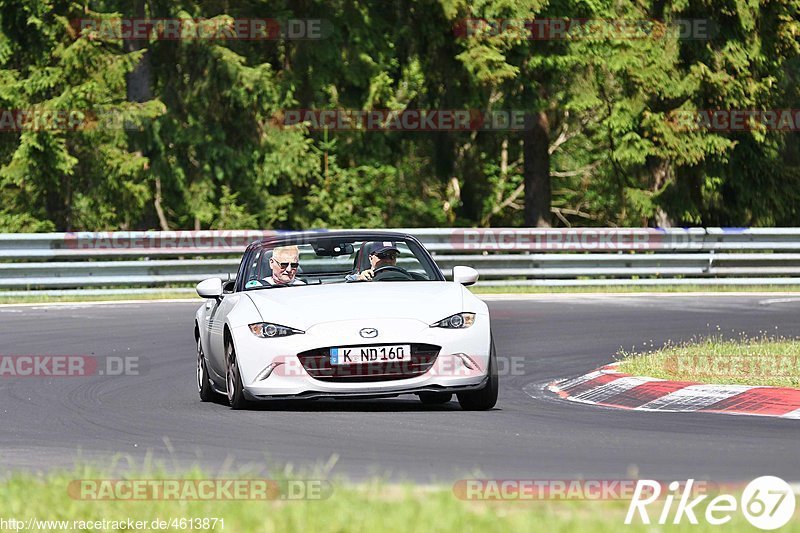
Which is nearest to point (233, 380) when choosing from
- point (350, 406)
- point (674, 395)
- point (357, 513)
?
point (350, 406)

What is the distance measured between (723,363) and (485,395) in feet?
11.1

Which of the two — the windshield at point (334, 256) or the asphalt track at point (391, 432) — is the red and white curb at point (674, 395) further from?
the windshield at point (334, 256)

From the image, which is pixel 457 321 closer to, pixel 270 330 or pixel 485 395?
pixel 485 395

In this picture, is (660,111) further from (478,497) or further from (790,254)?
(478,497)

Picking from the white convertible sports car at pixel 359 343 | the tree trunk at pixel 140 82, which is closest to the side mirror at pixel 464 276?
the white convertible sports car at pixel 359 343

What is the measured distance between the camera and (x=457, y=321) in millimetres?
11422

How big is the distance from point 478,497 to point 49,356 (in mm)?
10484

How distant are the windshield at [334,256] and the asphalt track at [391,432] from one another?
981 mm

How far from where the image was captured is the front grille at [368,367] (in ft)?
36.8

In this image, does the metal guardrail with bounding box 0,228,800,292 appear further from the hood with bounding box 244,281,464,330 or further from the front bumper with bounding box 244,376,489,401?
the front bumper with bounding box 244,376,489,401

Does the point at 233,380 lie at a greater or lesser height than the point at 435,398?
greater

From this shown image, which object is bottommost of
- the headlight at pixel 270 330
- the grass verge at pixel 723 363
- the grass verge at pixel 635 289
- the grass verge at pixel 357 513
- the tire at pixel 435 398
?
the grass verge at pixel 635 289

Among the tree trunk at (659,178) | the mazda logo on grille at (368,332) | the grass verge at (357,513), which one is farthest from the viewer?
the tree trunk at (659,178)

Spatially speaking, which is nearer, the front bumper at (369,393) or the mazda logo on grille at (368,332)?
the mazda logo on grille at (368,332)
